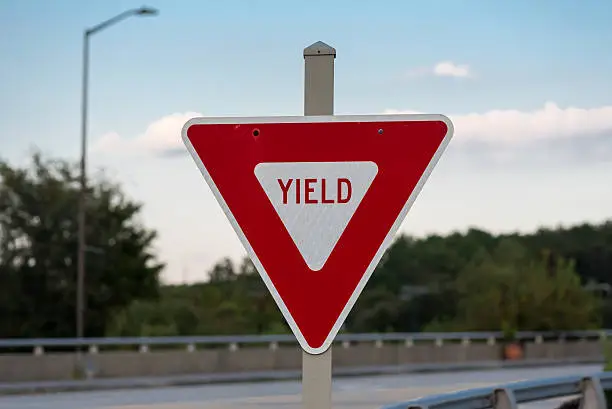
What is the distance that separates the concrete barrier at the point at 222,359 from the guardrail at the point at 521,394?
68.3ft

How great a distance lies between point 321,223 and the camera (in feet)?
11.7

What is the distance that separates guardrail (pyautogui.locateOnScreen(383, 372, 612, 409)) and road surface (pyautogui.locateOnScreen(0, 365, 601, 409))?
9.82 m

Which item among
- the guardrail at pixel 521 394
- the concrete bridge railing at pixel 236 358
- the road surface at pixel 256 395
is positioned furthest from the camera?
the concrete bridge railing at pixel 236 358

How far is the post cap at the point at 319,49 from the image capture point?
361 centimetres

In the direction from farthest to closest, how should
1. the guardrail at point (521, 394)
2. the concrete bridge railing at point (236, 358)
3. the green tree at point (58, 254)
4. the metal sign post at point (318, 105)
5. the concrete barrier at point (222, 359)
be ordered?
the green tree at point (58, 254)
the concrete bridge railing at point (236, 358)
the concrete barrier at point (222, 359)
the guardrail at point (521, 394)
the metal sign post at point (318, 105)

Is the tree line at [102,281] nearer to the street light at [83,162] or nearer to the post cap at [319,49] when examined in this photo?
the street light at [83,162]

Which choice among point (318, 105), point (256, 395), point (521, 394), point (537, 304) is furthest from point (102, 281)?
point (318, 105)

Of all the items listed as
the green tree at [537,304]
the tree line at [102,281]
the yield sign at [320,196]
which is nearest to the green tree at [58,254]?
the tree line at [102,281]

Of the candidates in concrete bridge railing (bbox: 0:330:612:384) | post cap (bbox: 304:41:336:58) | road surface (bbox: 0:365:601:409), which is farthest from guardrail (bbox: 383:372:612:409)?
concrete bridge railing (bbox: 0:330:612:384)

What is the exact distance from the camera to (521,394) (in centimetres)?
1190

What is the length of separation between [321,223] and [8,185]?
191ft

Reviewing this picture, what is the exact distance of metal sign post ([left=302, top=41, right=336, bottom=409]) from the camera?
139 inches

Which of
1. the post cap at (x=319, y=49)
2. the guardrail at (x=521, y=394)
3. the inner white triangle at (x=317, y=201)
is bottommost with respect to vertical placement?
the guardrail at (x=521, y=394)

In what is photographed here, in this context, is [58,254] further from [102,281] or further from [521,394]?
→ [521,394]
